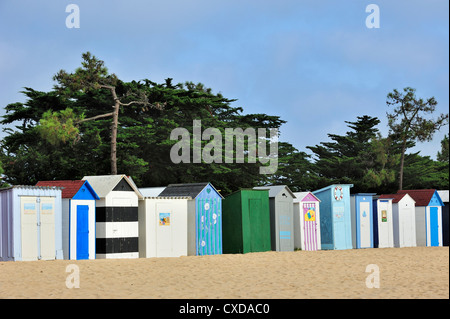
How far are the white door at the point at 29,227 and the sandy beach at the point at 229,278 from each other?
1.49 feet

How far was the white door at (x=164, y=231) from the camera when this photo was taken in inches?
750

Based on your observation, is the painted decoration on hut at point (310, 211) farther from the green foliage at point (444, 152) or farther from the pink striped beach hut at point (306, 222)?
the green foliage at point (444, 152)

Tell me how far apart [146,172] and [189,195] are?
16.3 metres

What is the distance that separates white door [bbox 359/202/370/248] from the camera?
2466 cm

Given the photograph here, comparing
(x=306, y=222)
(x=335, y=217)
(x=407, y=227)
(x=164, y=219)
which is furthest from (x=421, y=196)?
(x=164, y=219)

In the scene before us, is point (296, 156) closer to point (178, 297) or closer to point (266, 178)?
point (266, 178)

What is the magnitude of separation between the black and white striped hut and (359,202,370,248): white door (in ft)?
31.4

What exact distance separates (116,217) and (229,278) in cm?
517

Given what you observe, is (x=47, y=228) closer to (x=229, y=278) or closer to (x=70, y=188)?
(x=70, y=188)

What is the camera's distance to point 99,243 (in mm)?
17922

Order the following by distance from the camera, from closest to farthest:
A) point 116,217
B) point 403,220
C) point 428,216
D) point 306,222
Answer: point 116,217 → point 306,222 → point 403,220 → point 428,216

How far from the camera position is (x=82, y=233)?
1748 centimetres

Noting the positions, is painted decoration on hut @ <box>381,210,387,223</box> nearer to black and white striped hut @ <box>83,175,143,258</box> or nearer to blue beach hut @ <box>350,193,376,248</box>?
blue beach hut @ <box>350,193,376,248</box>

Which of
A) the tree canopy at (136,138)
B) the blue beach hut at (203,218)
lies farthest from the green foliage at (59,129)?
the blue beach hut at (203,218)
